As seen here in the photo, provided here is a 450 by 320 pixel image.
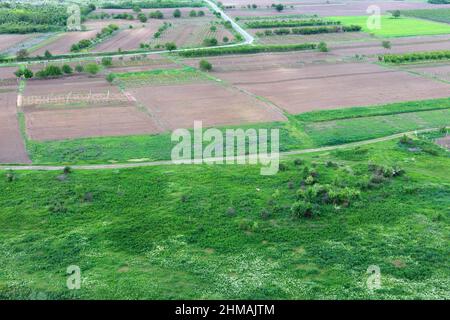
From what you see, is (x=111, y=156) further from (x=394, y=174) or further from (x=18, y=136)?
(x=394, y=174)

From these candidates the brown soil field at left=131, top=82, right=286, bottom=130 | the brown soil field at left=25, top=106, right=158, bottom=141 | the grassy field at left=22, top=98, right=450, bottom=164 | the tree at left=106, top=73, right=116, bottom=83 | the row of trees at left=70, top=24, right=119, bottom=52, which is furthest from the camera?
the row of trees at left=70, top=24, right=119, bottom=52

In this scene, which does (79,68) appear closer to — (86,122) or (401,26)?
(86,122)

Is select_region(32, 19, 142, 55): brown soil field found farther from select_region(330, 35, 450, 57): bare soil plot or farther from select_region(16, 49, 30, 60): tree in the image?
select_region(330, 35, 450, 57): bare soil plot

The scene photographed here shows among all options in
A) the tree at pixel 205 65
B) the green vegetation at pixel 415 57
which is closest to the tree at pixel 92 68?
the tree at pixel 205 65
